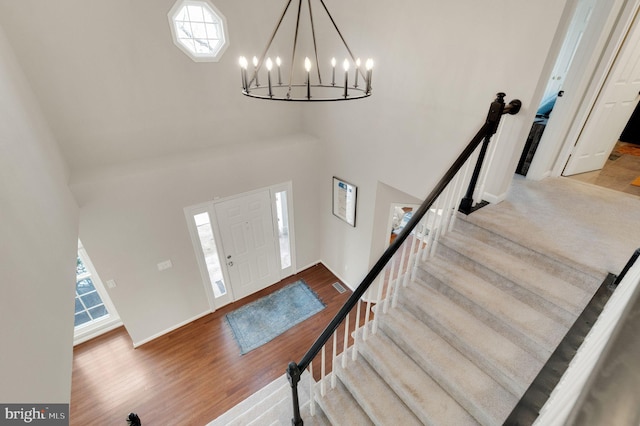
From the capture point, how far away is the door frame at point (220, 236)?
415 centimetres

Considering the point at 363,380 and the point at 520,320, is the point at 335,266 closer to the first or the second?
the point at 363,380

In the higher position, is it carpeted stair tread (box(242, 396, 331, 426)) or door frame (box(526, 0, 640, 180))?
door frame (box(526, 0, 640, 180))

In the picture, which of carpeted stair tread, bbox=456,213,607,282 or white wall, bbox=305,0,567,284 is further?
white wall, bbox=305,0,567,284

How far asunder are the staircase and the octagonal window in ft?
12.0

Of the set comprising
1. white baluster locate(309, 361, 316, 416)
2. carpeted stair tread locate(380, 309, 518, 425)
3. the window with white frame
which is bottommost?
the window with white frame

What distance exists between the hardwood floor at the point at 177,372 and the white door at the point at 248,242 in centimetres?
75

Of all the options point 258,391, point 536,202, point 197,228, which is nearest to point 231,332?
point 258,391

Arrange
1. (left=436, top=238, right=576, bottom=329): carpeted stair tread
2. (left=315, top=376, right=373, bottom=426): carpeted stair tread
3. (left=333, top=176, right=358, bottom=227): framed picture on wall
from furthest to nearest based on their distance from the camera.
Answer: (left=333, top=176, right=358, bottom=227): framed picture on wall
(left=315, top=376, right=373, bottom=426): carpeted stair tread
(left=436, top=238, right=576, bottom=329): carpeted stair tread

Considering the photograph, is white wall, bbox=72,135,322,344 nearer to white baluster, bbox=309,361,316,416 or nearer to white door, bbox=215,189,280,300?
white door, bbox=215,189,280,300

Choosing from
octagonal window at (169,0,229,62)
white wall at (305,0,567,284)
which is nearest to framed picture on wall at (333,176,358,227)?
white wall at (305,0,567,284)

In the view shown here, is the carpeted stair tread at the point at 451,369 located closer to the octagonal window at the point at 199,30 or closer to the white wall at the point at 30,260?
the white wall at the point at 30,260

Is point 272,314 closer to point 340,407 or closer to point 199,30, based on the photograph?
point 340,407

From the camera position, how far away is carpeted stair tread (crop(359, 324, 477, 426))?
6.20ft

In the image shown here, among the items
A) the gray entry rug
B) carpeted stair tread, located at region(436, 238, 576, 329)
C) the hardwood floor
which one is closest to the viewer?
carpeted stair tread, located at region(436, 238, 576, 329)
